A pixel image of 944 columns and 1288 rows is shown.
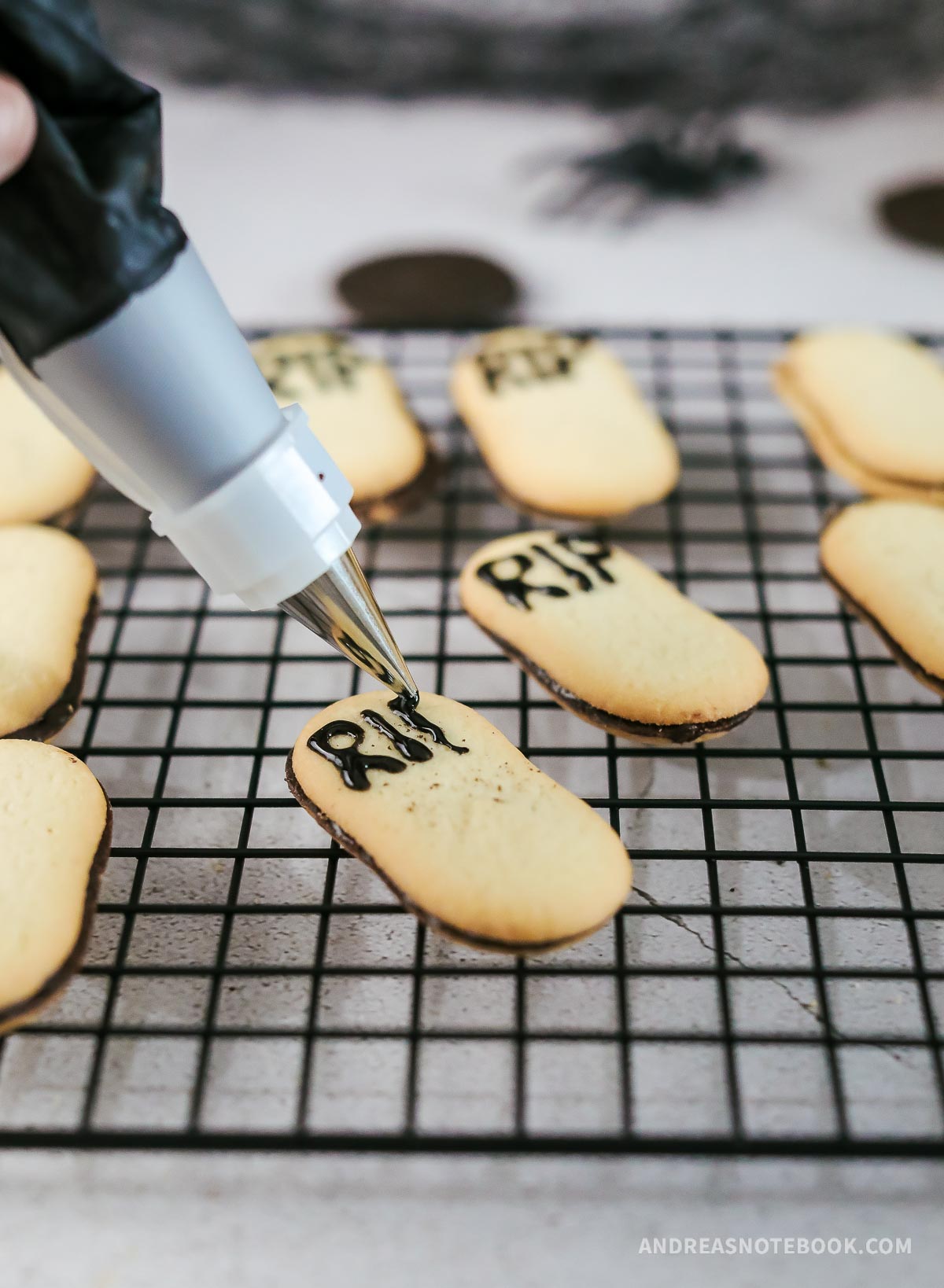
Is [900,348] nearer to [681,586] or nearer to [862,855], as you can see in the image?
[681,586]

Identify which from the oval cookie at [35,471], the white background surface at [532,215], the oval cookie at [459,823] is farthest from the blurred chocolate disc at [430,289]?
the oval cookie at [459,823]

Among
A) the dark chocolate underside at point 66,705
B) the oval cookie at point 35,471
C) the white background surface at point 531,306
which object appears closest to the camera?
the white background surface at point 531,306

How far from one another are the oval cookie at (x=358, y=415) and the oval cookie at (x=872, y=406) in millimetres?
363

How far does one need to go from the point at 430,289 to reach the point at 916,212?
66 cm

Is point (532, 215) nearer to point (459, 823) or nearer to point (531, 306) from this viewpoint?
point (531, 306)

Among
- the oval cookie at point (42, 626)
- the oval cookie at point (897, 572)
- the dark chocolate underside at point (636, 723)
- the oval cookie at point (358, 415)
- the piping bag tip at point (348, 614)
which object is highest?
the piping bag tip at point (348, 614)

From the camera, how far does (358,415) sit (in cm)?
97

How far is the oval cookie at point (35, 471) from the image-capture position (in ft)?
2.94

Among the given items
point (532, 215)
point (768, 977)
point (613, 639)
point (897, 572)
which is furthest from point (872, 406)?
point (532, 215)

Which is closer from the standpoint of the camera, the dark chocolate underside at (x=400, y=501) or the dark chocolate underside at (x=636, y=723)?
the dark chocolate underside at (x=636, y=723)

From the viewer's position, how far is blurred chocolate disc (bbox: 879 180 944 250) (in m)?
1.38

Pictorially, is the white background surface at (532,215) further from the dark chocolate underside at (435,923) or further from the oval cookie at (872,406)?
the dark chocolate underside at (435,923)

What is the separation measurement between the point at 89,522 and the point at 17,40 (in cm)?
63

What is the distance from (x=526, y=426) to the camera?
0.96 metres
